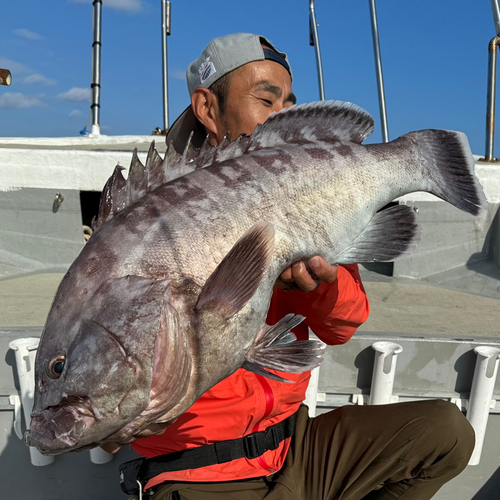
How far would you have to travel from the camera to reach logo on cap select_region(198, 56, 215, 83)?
244cm

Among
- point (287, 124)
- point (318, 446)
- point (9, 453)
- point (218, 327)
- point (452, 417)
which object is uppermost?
point (287, 124)

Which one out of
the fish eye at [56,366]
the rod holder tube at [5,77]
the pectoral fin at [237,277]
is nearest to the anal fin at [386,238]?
the pectoral fin at [237,277]

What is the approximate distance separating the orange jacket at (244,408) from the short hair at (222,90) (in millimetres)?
1072

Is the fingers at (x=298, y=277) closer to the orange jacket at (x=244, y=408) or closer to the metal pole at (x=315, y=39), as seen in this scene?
the orange jacket at (x=244, y=408)

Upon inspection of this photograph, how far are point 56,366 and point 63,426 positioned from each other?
6.9 inches

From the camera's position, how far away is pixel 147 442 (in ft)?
6.93

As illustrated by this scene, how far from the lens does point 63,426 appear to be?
1268 millimetres

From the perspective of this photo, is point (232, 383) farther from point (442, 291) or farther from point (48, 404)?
point (442, 291)

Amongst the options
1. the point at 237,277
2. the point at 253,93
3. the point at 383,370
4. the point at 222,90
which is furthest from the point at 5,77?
the point at 383,370

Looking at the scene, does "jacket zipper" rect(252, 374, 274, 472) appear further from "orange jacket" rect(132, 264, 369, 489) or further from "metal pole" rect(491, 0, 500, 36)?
"metal pole" rect(491, 0, 500, 36)

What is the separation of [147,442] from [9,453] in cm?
146

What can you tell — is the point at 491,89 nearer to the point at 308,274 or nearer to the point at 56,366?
the point at 308,274

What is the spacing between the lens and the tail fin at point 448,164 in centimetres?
197

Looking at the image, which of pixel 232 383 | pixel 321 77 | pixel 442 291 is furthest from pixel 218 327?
pixel 321 77
